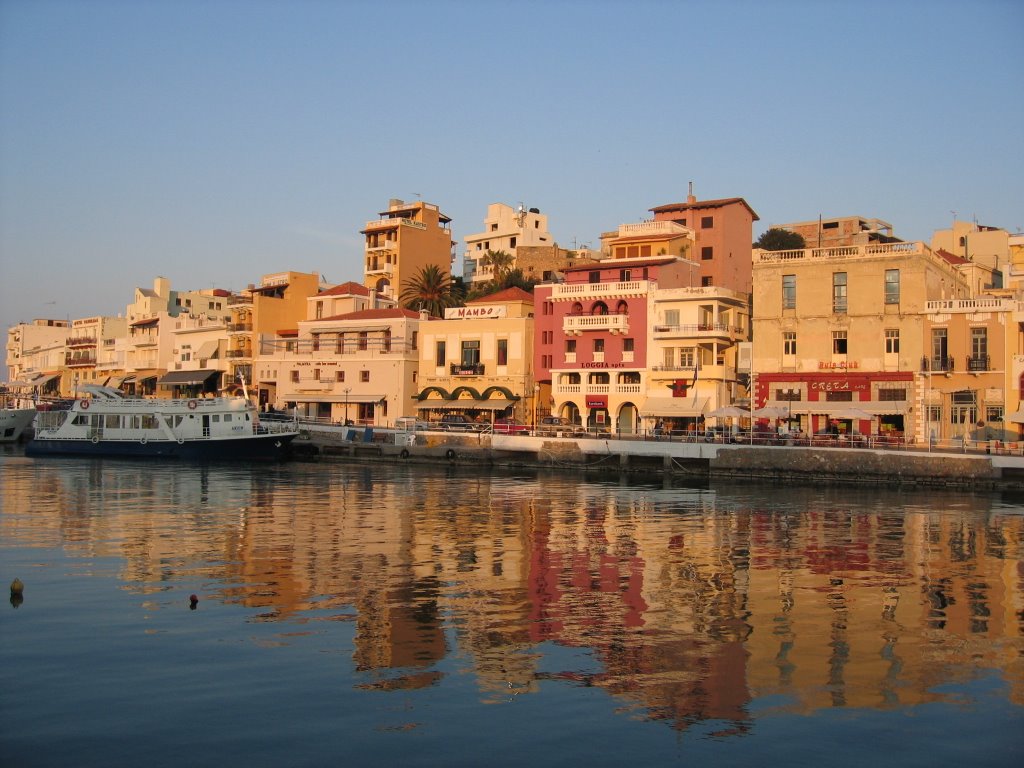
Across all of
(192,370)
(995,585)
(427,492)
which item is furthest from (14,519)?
(192,370)

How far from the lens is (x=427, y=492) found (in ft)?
130

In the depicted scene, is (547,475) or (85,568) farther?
(547,475)

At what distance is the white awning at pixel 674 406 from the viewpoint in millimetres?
57812

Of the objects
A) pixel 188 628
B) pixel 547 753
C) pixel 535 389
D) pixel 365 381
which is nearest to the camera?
pixel 547 753

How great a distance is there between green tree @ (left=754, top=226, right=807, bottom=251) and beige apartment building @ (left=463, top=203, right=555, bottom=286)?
24.0 meters

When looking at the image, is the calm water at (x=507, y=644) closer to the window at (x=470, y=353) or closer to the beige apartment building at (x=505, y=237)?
the window at (x=470, y=353)

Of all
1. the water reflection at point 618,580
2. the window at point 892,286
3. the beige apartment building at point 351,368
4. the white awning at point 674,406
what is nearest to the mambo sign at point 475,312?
the beige apartment building at point 351,368

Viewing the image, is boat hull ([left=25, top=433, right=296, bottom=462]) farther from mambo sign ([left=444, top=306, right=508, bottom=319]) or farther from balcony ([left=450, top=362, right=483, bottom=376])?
mambo sign ([left=444, top=306, right=508, bottom=319])

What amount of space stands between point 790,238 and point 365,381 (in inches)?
1567

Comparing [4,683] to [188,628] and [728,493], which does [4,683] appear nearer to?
[188,628]

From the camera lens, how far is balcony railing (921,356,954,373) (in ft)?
165

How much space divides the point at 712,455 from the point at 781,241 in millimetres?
42419

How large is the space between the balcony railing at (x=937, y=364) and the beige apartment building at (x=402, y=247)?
2060 inches

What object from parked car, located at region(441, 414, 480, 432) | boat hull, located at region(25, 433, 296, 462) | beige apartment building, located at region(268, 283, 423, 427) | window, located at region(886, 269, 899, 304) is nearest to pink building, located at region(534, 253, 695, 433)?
parked car, located at region(441, 414, 480, 432)
